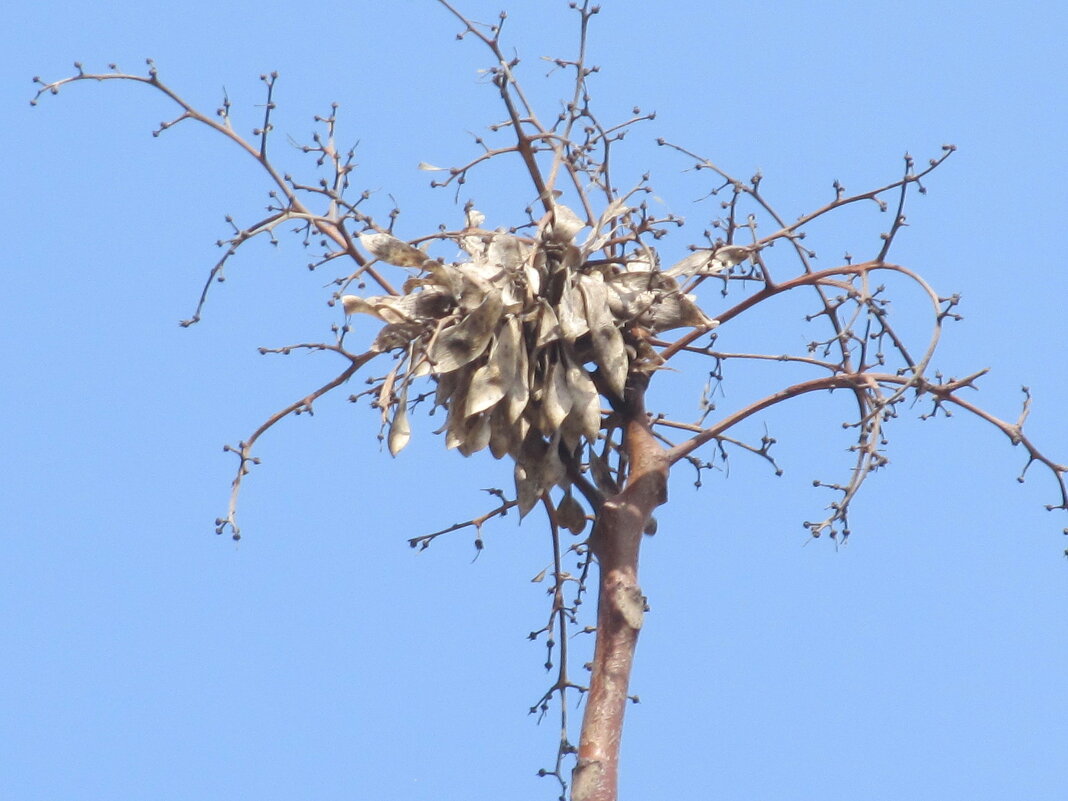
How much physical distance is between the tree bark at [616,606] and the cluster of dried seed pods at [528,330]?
0.13 m

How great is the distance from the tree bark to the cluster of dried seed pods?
13cm

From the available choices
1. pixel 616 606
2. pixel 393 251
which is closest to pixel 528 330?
pixel 393 251

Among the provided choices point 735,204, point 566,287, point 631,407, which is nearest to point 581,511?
point 631,407

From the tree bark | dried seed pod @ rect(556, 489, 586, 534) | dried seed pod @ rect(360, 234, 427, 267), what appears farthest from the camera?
dried seed pod @ rect(556, 489, 586, 534)

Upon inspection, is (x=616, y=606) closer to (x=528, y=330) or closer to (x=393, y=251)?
(x=528, y=330)

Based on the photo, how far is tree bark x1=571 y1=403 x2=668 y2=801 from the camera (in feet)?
11.3

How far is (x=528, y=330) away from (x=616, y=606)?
2.04 feet

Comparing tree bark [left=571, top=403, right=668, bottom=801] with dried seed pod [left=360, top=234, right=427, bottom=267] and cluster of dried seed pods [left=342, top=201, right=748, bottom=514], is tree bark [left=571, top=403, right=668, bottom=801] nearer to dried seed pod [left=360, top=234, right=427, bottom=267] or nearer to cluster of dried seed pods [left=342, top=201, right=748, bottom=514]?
cluster of dried seed pods [left=342, top=201, right=748, bottom=514]

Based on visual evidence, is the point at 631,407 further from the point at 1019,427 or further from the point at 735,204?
the point at 1019,427

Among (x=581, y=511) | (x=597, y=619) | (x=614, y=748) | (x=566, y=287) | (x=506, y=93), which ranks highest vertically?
(x=506, y=93)

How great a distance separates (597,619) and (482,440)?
471 millimetres

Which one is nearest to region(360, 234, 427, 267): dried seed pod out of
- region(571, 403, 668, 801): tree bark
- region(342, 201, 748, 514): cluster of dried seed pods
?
region(342, 201, 748, 514): cluster of dried seed pods

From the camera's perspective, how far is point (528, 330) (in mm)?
3621

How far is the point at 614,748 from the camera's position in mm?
3480
